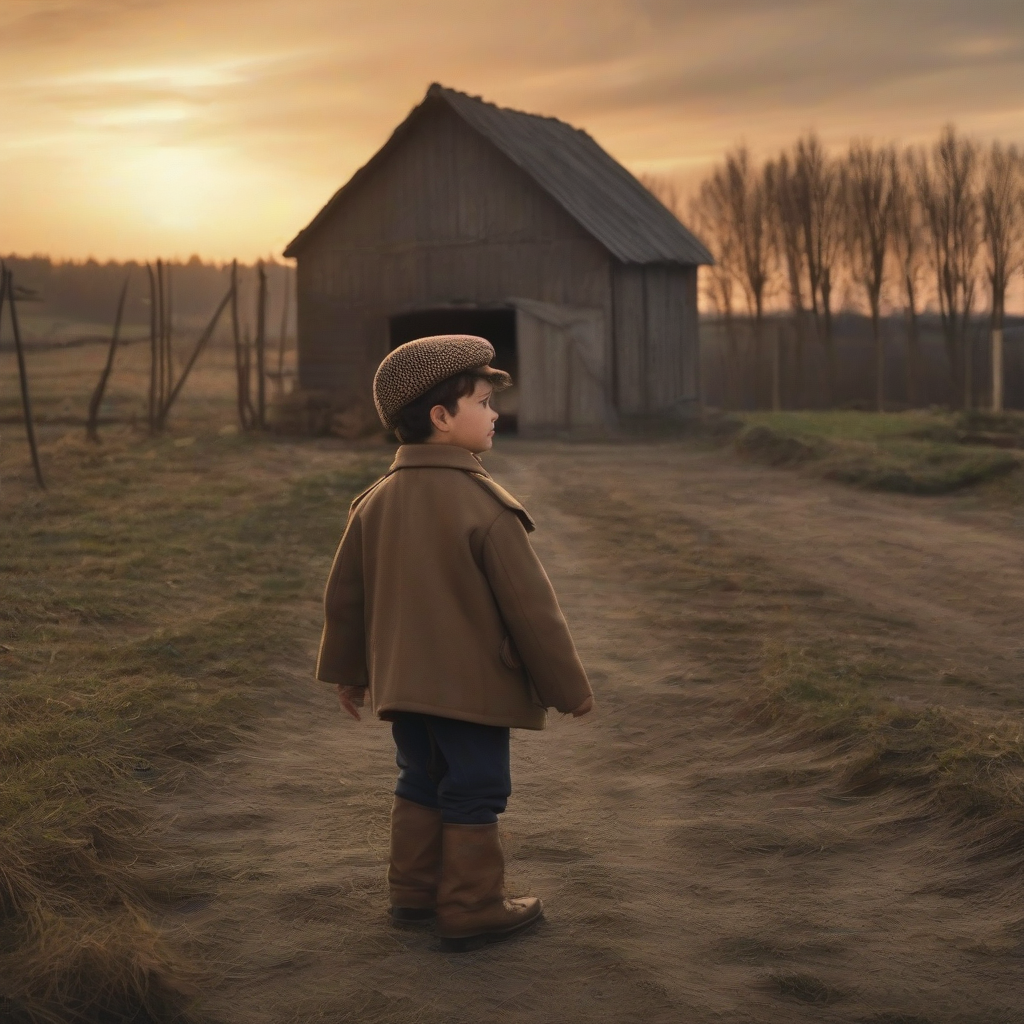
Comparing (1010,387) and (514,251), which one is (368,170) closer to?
(514,251)

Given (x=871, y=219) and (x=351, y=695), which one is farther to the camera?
(x=871, y=219)

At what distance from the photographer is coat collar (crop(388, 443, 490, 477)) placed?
3600 mm

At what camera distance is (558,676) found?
3.49m

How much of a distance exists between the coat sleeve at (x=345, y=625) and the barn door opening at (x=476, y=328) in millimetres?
17911

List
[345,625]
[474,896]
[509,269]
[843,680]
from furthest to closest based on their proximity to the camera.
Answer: [509,269], [843,680], [345,625], [474,896]

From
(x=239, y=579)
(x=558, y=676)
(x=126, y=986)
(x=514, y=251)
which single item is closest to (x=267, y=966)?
(x=126, y=986)

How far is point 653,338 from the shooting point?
70.6 ft

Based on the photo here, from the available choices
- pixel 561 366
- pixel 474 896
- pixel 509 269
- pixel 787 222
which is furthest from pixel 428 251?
pixel 474 896

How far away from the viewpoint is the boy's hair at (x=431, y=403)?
11.9ft

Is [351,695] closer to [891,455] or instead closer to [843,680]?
[843,680]

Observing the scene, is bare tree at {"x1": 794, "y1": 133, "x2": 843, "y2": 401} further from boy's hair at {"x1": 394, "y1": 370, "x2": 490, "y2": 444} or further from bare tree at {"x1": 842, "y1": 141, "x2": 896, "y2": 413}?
boy's hair at {"x1": 394, "y1": 370, "x2": 490, "y2": 444}

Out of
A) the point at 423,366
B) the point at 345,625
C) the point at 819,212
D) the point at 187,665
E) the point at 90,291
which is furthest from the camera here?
the point at 90,291

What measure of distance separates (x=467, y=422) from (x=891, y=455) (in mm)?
12542

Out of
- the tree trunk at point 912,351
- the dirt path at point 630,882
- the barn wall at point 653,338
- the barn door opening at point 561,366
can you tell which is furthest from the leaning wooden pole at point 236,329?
the tree trunk at point 912,351
